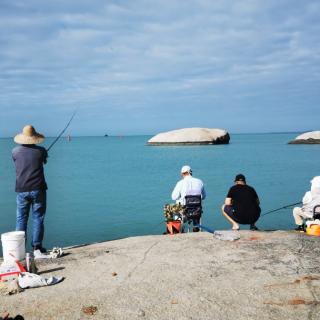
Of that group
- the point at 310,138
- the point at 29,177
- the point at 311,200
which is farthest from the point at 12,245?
the point at 310,138

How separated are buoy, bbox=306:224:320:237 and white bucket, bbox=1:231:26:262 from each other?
581cm

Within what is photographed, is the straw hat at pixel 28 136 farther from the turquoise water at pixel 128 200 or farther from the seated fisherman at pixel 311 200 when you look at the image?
the turquoise water at pixel 128 200

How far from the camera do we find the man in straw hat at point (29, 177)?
7.38 m

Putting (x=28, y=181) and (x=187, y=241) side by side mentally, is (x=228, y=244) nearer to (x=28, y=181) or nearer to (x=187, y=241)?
(x=187, y=241)

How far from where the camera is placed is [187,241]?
823cm

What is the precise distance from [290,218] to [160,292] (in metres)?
13.7

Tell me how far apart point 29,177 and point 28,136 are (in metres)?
0.74

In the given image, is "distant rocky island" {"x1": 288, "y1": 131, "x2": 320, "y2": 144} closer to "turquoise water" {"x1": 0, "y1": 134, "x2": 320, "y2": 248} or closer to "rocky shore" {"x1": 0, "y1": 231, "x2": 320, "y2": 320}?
"turquoise water" {"x1": 0, "y1": 134, "x2": 320, "y2": 248}

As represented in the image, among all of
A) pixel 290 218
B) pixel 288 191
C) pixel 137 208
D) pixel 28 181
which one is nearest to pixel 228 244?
pixel 28 181

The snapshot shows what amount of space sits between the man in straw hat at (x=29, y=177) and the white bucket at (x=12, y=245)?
540 millimetres

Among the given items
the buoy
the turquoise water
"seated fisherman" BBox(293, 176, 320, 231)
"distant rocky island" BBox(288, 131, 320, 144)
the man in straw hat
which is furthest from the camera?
"distant rocky island" BBox(288, 131, 320, 144)

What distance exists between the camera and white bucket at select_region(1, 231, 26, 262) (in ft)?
22.2

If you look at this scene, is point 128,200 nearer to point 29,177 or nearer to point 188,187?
point 188,187

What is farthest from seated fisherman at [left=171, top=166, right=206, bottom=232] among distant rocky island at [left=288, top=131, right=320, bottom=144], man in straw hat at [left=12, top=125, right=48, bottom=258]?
distant rocky island at [left=288, top=131, right=320, bottom=144]
